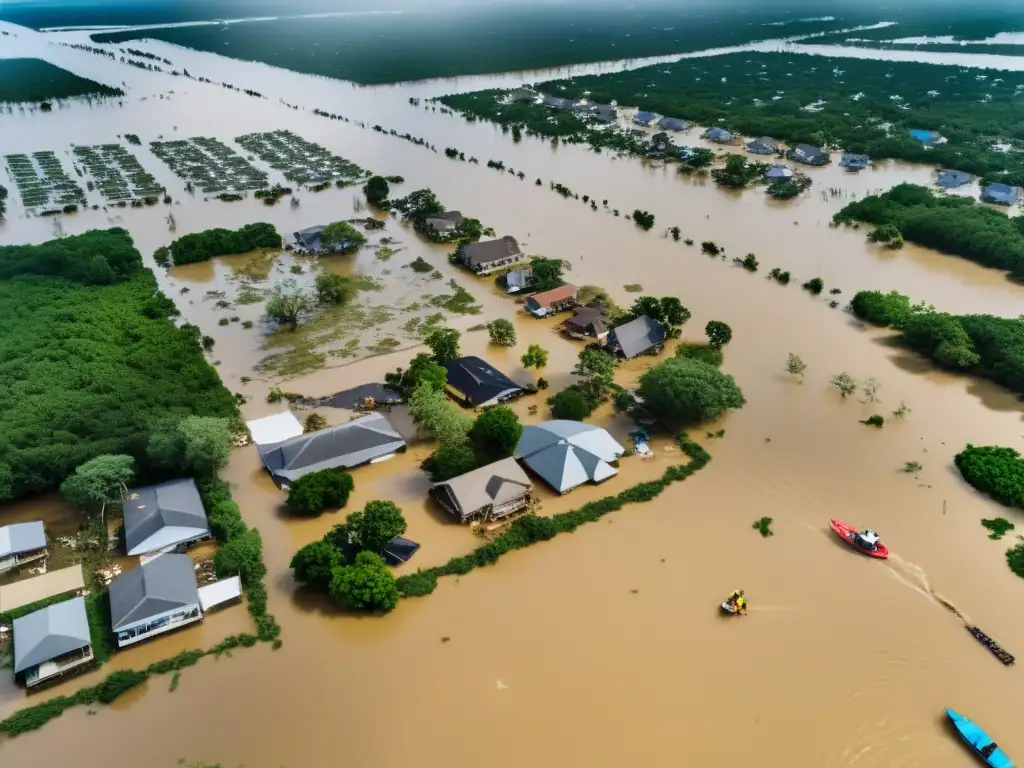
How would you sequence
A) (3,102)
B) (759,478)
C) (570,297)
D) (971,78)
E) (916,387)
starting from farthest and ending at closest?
(971,78) → (3,102) → (570,297) → (916,387) → (759,478)

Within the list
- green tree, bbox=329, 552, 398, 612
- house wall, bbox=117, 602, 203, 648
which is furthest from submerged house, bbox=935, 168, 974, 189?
house wall, bbox=117, 602, 203, 648

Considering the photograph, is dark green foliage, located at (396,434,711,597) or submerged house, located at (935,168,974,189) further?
submerged house, located at (935,168,974,189)

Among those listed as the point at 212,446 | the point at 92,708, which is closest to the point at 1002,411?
the point at 212,446

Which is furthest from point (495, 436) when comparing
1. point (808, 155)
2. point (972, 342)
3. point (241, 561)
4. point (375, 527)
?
point (808, 155)

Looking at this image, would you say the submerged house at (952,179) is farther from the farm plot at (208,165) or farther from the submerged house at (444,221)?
the farm plot at (208,165)

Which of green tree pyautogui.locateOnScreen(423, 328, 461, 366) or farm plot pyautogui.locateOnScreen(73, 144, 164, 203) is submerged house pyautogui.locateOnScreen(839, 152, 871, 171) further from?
farm plot pyautogui.locateOnScreen(73, 144, 164, 203)

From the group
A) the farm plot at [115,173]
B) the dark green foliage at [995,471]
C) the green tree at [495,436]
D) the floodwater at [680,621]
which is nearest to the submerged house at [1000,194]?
the floodwater at [680,621]

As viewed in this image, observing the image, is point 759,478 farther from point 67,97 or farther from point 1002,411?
point 67,97
